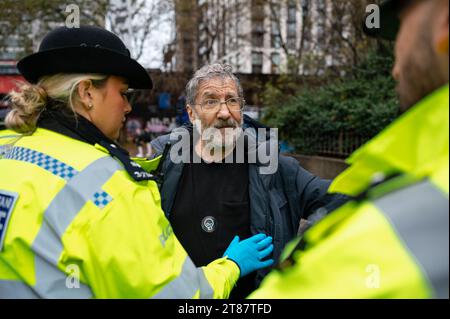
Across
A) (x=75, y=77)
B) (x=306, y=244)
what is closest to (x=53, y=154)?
(x=75, y=77)

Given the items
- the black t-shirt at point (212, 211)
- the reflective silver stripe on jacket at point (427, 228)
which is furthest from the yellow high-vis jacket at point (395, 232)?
the black t-shirt at point (212, 211)

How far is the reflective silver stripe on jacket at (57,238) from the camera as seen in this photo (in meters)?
1.19

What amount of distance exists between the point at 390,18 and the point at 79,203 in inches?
40.5

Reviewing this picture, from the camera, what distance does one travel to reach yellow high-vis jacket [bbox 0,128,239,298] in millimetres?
1162

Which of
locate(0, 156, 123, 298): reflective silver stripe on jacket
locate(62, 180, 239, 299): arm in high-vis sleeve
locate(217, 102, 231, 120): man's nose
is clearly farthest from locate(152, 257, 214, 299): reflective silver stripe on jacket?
locate(217, 102, 231, 120): man's nose

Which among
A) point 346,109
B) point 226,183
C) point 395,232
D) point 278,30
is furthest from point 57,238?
point 278,30

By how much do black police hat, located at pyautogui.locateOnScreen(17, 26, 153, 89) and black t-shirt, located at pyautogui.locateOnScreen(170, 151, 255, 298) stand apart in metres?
0.87

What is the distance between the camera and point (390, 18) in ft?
3.69

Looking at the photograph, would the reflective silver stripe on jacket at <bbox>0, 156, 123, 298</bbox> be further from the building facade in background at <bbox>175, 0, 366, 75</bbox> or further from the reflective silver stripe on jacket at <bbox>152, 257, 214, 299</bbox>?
the building facade in background at <bbox>175, 0, 366, 75</bbox>

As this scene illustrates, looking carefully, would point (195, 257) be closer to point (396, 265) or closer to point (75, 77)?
point (75, 77)

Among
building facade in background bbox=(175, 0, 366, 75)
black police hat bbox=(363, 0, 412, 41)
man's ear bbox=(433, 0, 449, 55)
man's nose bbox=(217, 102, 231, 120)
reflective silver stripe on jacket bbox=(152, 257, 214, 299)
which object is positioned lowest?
reflective silver stripe on jacket bbox=(152, 257, 214, 299)

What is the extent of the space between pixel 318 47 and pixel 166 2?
20.0 ft

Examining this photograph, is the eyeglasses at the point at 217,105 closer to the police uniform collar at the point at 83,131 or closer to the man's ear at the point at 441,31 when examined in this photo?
the police uniform collar at the point at 83,131

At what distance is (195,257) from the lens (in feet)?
7.14
